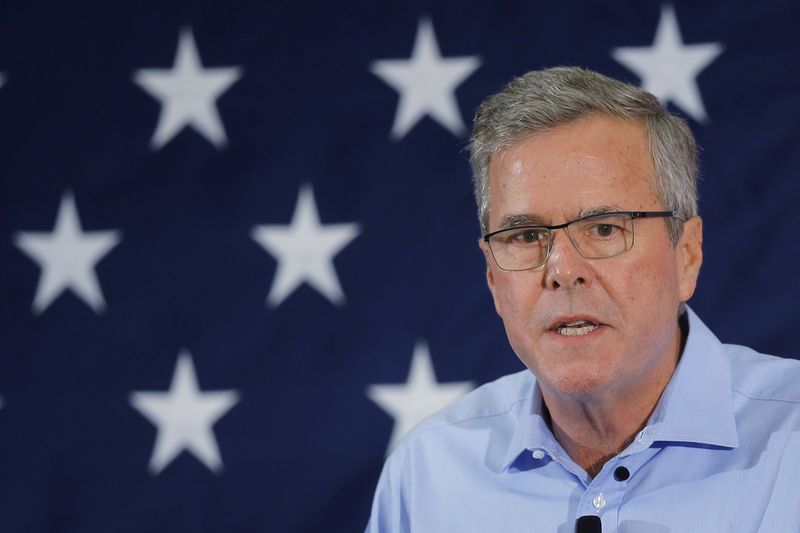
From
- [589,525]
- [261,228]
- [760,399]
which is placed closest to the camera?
[589,525]

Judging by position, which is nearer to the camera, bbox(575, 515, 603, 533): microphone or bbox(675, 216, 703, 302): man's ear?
bbox(575, 515, 603, 533): microphone

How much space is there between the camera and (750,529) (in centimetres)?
161

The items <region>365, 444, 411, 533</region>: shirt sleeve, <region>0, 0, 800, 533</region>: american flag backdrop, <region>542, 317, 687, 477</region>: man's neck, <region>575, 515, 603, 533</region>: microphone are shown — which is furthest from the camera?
<region>0, 0, 800, 533</region>: american flag backdrop

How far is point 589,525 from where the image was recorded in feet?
5.39

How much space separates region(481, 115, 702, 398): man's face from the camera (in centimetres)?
165

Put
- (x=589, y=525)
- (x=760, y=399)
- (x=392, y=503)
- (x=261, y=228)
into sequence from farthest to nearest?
(x=261, y=228)
(x=392, y=503)
(x=760, y=399)
(x=589, y=525)

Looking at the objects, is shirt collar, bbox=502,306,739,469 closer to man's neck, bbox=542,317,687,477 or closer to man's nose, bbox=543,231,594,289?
man's neck, bbox=542,317,687,477

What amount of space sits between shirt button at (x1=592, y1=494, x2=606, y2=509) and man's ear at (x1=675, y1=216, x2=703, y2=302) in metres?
0.38

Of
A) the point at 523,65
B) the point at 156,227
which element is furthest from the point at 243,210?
the point at 523,65

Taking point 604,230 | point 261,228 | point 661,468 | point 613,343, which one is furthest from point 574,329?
point 261,228

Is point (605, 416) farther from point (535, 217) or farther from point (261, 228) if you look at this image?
point (261, 228)

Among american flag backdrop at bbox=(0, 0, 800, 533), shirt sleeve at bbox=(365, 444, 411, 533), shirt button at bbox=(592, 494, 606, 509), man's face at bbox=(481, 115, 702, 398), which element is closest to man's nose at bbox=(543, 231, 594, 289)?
man's face at bbox=(481, 115, 702, 398)

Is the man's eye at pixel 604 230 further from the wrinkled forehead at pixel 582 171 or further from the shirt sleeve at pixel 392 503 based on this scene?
the shirt sleeve at pixel 392 503

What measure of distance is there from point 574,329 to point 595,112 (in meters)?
0.38
